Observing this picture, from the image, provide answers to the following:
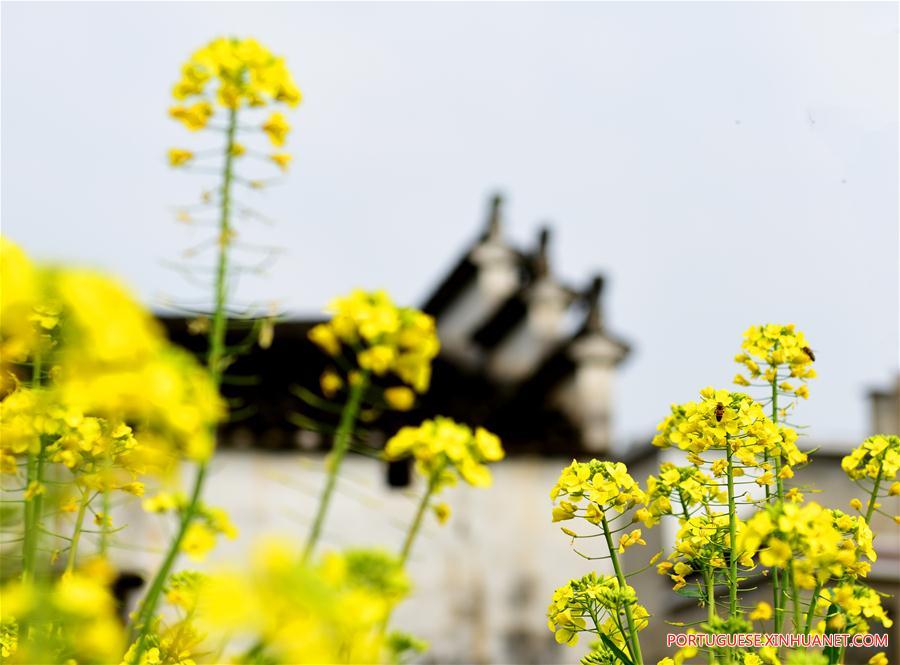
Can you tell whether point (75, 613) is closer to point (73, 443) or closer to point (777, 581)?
point (73, 443)

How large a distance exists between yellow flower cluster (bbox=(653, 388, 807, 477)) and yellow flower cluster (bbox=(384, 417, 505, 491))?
622 millimetres

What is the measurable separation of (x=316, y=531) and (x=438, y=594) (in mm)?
8745

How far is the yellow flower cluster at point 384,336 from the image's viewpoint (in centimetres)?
100

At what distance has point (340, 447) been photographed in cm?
97

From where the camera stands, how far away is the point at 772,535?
1196 millimetres

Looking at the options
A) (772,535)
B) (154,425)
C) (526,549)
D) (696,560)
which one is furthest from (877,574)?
(154,425)

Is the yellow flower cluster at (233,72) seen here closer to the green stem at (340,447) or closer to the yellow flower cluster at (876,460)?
the green stem at (340,447)

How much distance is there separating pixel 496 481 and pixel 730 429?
8193 millimetres

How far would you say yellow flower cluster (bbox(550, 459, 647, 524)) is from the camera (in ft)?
5.05

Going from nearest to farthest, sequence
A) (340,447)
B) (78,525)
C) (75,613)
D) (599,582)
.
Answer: (75,613) < (340,447) < (78,525) < (599,582)

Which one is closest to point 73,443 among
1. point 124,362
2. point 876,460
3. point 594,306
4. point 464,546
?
point 124,362

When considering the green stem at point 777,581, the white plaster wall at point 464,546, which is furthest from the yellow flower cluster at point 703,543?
the white plaster wall at point 464,546

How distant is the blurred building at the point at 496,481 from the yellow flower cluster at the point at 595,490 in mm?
5955

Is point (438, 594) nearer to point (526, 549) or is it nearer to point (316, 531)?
point (526, 549)
